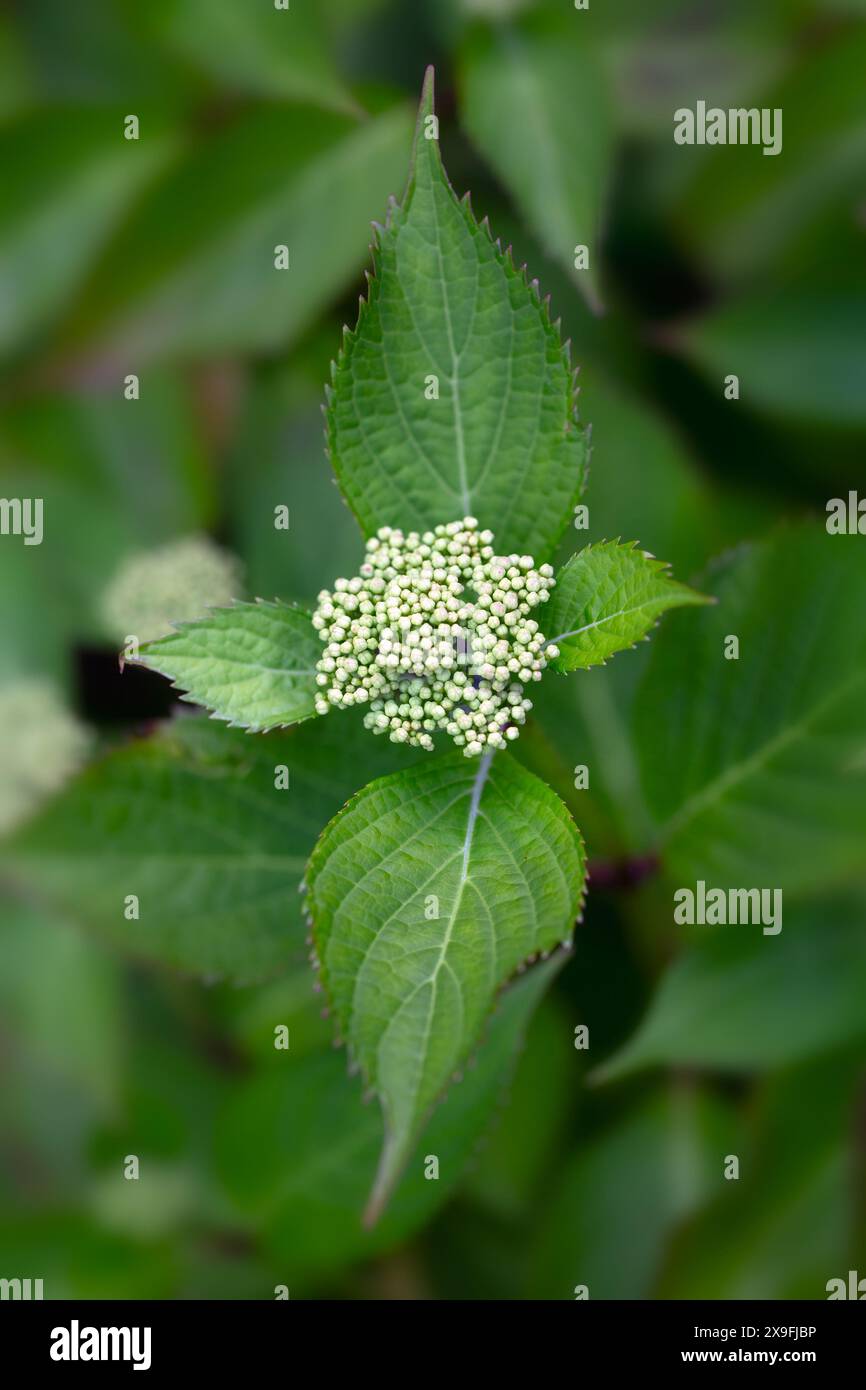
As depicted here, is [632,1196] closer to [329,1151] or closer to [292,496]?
[329,1151]

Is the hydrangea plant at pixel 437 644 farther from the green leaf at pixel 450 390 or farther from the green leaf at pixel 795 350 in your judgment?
the green leaf at pixel 795 350

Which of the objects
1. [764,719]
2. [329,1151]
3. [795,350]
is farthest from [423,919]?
[795,350]

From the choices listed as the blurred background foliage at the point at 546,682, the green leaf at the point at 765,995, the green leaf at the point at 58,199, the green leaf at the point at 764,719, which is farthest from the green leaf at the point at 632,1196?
the green leaf at the point at 58,199

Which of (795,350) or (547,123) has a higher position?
(547,123)

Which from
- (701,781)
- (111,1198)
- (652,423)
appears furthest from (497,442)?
(111,1198)

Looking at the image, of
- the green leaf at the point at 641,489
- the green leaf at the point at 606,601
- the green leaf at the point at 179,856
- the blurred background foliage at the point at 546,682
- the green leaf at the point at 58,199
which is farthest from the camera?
the green leaf at the point at 58,199
